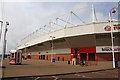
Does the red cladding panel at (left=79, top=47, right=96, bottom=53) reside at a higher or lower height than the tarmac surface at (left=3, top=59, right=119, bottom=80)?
higher

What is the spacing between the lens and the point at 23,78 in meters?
19.3

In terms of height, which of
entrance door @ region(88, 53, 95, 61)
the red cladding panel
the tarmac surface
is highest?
the red cladding panel

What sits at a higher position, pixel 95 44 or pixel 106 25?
pixel 106 25

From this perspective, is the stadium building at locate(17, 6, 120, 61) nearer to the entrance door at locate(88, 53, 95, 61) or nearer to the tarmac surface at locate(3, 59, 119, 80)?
the entrance door at locate(88, 53, 95, 61)

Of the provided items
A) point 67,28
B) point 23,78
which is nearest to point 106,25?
point 67,28

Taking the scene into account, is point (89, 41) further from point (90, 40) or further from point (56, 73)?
point (56, 73)

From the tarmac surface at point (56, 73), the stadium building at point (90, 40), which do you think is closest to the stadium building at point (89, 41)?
the stadium building at point (90, 40)

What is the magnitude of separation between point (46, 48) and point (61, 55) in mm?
15960

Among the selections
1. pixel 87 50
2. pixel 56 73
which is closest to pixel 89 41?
pixel 87 50

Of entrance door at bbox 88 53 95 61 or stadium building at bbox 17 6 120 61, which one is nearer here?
stadium building at bbox 17 6 120 61

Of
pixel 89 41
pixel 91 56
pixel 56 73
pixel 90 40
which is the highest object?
pixel 90 40

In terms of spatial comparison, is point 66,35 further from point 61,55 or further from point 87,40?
point 61,55

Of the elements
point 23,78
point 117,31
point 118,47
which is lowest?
point 23,78

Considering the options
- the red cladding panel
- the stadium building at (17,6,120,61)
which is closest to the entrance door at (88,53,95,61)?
the stadium building at (17,6,120,61)
